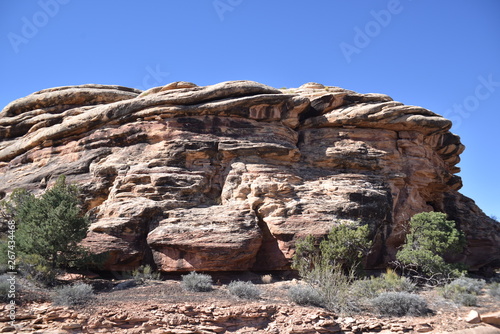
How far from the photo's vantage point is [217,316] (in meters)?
12.2

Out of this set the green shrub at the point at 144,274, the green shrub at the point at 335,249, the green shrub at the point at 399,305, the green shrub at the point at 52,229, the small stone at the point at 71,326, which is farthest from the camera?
the green shrub at the point at 335,249

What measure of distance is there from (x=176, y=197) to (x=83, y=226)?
14.9 feet

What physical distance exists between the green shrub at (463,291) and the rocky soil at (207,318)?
0.45 m

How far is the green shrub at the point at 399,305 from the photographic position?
13.3 m

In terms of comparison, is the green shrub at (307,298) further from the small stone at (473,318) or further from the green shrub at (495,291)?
the green shrub at (495,291)

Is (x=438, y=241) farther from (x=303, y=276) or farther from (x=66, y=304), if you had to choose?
(x=66, y=304)

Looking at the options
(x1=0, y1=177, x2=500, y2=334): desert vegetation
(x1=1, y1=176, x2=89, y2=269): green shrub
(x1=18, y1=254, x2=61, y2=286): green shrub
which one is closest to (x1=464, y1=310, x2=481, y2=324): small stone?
(x1=0, y1=177, x2=500, y2=334): desert vegetation

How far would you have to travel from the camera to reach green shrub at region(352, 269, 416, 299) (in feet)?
48.7

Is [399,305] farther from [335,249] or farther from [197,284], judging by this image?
[197,284]

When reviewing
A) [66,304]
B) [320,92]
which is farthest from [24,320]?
[320,92]

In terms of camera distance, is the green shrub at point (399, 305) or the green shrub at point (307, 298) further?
the green shrub at point (307, 298)

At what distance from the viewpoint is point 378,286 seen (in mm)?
15766

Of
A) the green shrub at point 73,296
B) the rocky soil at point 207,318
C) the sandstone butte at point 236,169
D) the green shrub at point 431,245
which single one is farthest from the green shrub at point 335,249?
the green shrub at point 73,296

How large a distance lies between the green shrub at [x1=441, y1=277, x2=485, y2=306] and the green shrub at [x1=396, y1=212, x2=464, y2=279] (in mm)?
879
